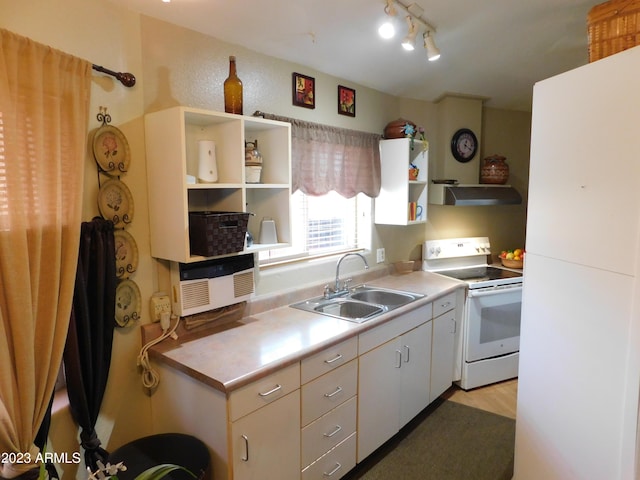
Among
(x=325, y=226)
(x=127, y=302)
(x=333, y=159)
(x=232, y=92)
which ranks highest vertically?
(x=232, y=92)

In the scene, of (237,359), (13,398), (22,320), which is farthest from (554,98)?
(13,398)

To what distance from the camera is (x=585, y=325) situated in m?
1.58

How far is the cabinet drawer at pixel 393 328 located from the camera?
2156mm

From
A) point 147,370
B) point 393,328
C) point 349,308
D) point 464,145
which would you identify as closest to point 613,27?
point 393,328

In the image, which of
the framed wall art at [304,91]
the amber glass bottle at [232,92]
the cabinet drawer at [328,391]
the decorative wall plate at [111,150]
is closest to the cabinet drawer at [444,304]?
the cabinet drawer at [328,391]

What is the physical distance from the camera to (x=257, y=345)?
184cm

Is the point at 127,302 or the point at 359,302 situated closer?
the point at 127,302

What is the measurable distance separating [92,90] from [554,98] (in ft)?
6.19

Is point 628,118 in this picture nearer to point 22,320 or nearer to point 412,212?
point 412,212

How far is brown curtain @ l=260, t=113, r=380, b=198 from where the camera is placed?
8.24 ft

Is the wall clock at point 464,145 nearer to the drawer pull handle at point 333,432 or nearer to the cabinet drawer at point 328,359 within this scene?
the cabinet drawer at point 328,359

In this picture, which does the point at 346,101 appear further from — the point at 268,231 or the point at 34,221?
the point at 34,221

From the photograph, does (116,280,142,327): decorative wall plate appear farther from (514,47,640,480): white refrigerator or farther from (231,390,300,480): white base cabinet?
(514,47,640,480): white refrigerator

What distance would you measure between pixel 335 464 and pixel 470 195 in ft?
7.92
